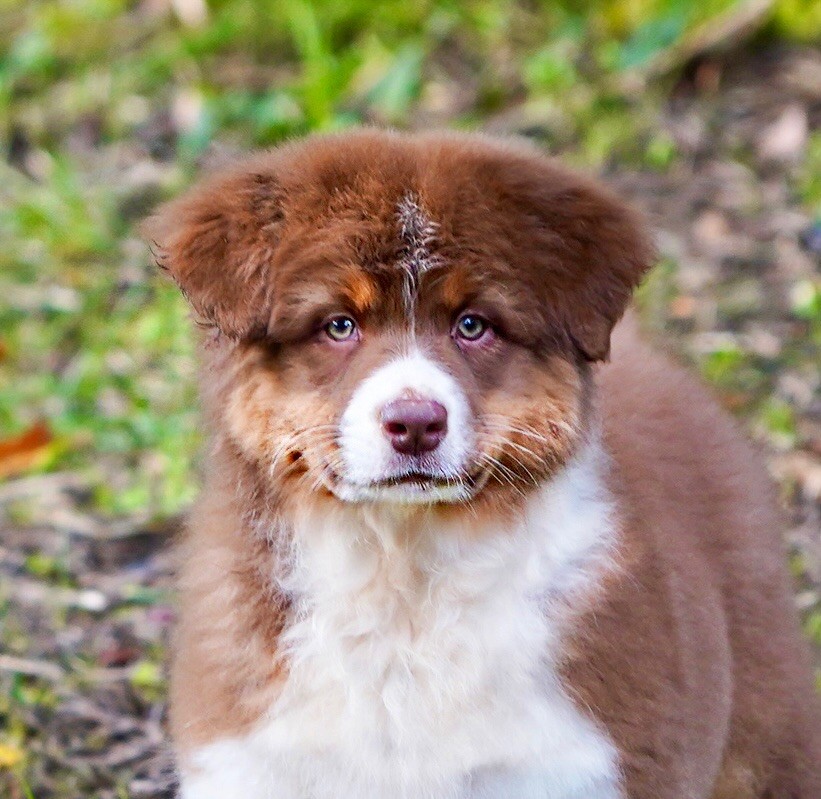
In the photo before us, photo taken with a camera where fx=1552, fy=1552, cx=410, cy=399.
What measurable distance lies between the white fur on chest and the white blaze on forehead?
0.33m

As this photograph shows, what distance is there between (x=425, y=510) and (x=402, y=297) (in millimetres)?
558

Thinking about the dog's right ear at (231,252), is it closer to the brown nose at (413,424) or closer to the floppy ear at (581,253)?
the brown nose at (413,424)

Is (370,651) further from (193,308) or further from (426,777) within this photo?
(193,308)

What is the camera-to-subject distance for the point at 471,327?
12.8 feet

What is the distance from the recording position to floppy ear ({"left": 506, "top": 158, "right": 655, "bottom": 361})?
3.91 metres

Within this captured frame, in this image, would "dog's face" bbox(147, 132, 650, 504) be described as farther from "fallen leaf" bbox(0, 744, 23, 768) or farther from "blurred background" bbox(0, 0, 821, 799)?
"fallen leaf" bbox(0, 744, 23, 768)

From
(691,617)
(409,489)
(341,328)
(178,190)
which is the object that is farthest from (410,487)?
(178,190)

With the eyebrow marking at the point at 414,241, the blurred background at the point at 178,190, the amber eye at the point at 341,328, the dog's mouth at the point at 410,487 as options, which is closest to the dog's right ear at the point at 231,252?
the amber eye at the point at 341,328

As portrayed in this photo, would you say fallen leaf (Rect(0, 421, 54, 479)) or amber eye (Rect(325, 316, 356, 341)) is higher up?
amber eye (Rect(325, 316, 356, 341))

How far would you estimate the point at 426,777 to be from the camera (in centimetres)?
396

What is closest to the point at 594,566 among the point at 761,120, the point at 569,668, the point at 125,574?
the point at 569,668

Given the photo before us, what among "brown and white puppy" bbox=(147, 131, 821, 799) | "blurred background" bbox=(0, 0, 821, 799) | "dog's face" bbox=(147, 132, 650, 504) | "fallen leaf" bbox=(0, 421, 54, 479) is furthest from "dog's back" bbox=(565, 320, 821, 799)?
"fallen leaf" bbox=(0, 421, 54, 479)

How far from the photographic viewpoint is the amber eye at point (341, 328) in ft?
12.7

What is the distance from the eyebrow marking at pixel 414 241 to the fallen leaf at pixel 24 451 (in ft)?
10.9
